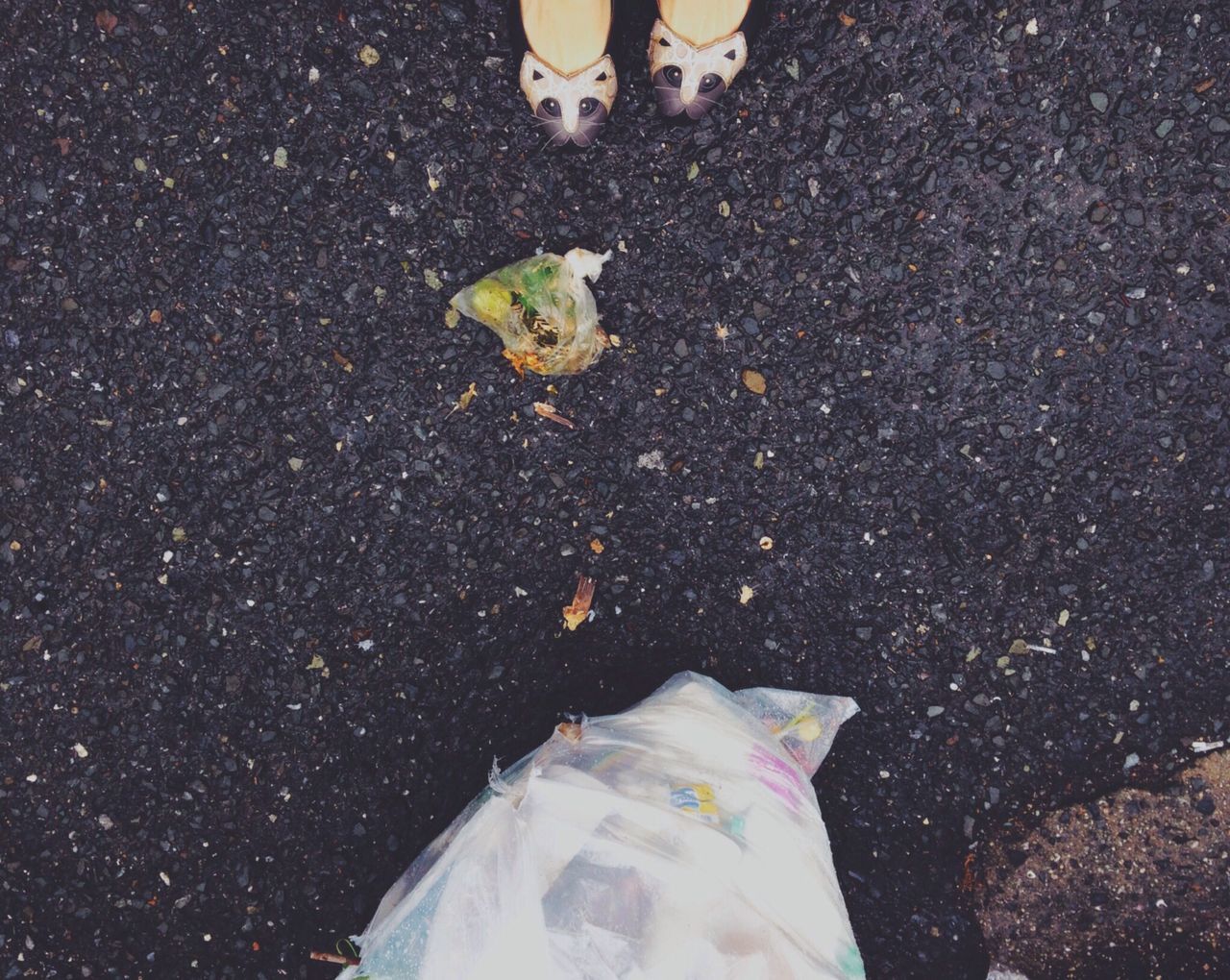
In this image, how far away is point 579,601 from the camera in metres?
1.91

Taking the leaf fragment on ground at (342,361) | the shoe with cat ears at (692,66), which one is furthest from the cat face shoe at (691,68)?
the leaf fragment on ground at (342,361)

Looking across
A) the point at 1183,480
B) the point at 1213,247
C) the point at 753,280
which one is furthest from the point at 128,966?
the point at 1213,247

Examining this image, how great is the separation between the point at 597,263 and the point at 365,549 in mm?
857

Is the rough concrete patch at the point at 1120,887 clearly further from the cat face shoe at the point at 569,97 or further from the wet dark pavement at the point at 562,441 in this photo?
the cat face shoe at the point at 569,97

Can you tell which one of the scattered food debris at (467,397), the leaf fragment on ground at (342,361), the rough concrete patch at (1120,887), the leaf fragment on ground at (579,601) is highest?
the leaf fragment on ground at (342,361)

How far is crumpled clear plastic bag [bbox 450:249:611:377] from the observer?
179 cm

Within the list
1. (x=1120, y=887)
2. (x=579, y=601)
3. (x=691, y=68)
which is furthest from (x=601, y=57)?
(x=1120, y=887)

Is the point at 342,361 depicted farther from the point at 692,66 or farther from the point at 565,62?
the point at 692,66

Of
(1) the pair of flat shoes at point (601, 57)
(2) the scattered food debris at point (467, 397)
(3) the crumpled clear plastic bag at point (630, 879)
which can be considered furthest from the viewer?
(2) the scattered food debris at point (467, 397)

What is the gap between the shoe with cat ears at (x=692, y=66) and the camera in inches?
69.1

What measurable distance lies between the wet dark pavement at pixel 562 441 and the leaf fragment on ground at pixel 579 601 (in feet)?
0.16

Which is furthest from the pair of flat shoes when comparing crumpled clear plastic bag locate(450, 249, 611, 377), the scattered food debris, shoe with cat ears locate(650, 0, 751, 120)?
the scattered food debris

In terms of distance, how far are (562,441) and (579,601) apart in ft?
1.26

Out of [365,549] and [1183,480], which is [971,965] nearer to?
[1183,480]
